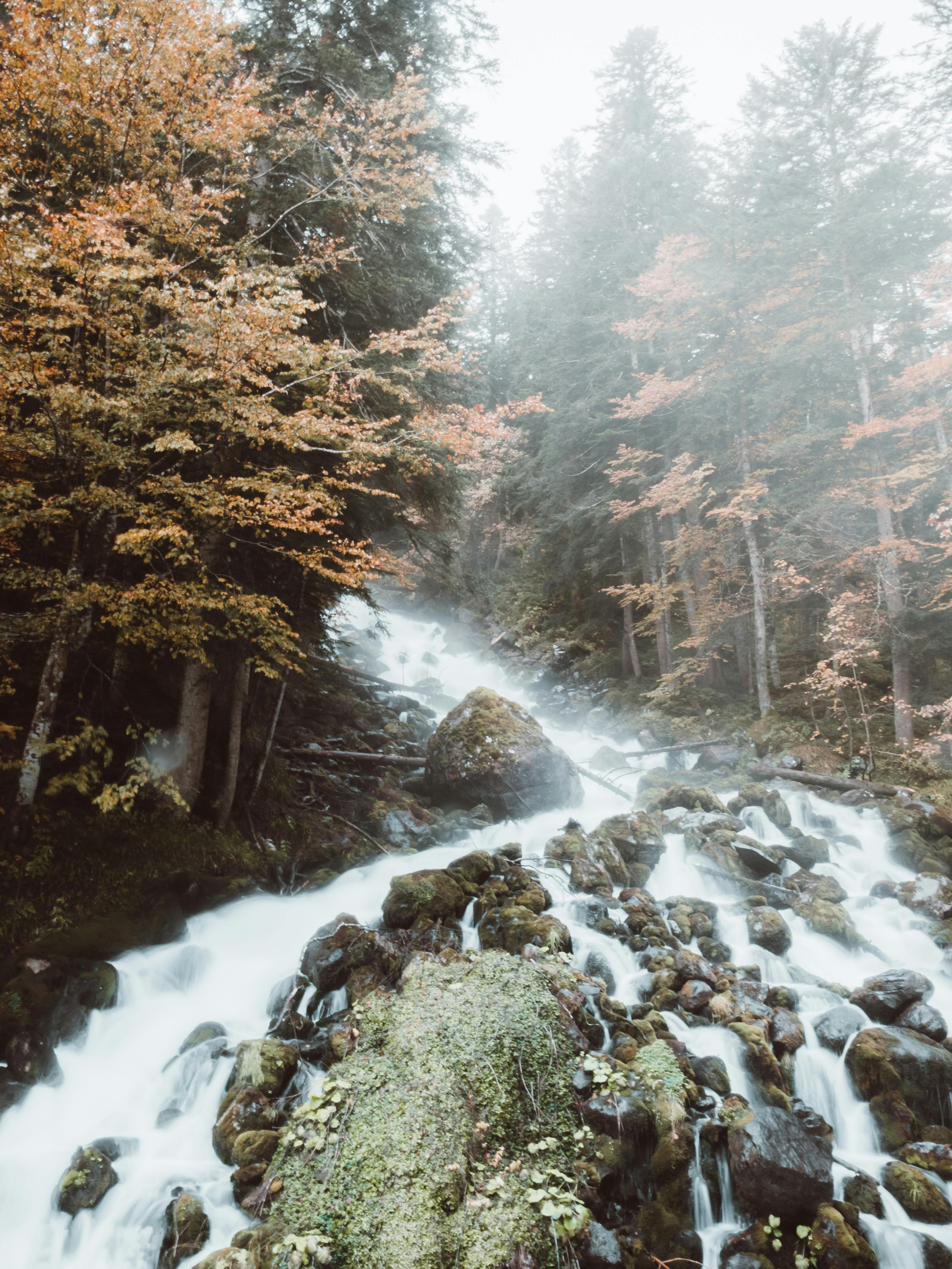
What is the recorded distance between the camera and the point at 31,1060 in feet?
16.1

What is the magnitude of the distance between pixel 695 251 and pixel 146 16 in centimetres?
1322

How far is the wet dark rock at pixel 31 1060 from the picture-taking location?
483 centimetres

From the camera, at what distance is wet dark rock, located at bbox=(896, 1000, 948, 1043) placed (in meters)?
5.44

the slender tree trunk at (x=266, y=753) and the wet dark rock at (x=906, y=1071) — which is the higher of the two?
the slender tree trunk at (x=266, y=753)

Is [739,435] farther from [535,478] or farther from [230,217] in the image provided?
[230,217]

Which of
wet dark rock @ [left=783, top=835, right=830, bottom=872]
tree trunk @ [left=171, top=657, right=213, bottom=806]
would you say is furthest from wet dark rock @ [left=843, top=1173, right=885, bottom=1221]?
tree trunk @ [left=171, top=657, right=213, bottom=806]

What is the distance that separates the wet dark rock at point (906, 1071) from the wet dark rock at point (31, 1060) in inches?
275

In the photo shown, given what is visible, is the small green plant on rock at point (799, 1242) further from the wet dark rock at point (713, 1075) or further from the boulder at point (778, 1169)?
the wet dark rock at point (713, 1075)

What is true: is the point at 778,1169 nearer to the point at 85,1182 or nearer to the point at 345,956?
the point at 345,956

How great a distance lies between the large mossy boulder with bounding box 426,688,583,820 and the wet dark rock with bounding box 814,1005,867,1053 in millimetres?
5803

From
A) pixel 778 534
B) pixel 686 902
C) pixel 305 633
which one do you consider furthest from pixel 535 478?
pixel 686 902

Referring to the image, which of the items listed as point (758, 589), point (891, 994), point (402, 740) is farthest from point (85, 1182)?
point (758, 589)

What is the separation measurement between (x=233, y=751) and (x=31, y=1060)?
4.06m

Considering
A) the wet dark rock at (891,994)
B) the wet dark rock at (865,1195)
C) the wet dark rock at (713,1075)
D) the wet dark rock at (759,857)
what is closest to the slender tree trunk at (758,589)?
the wet dark rock at (759,857)
